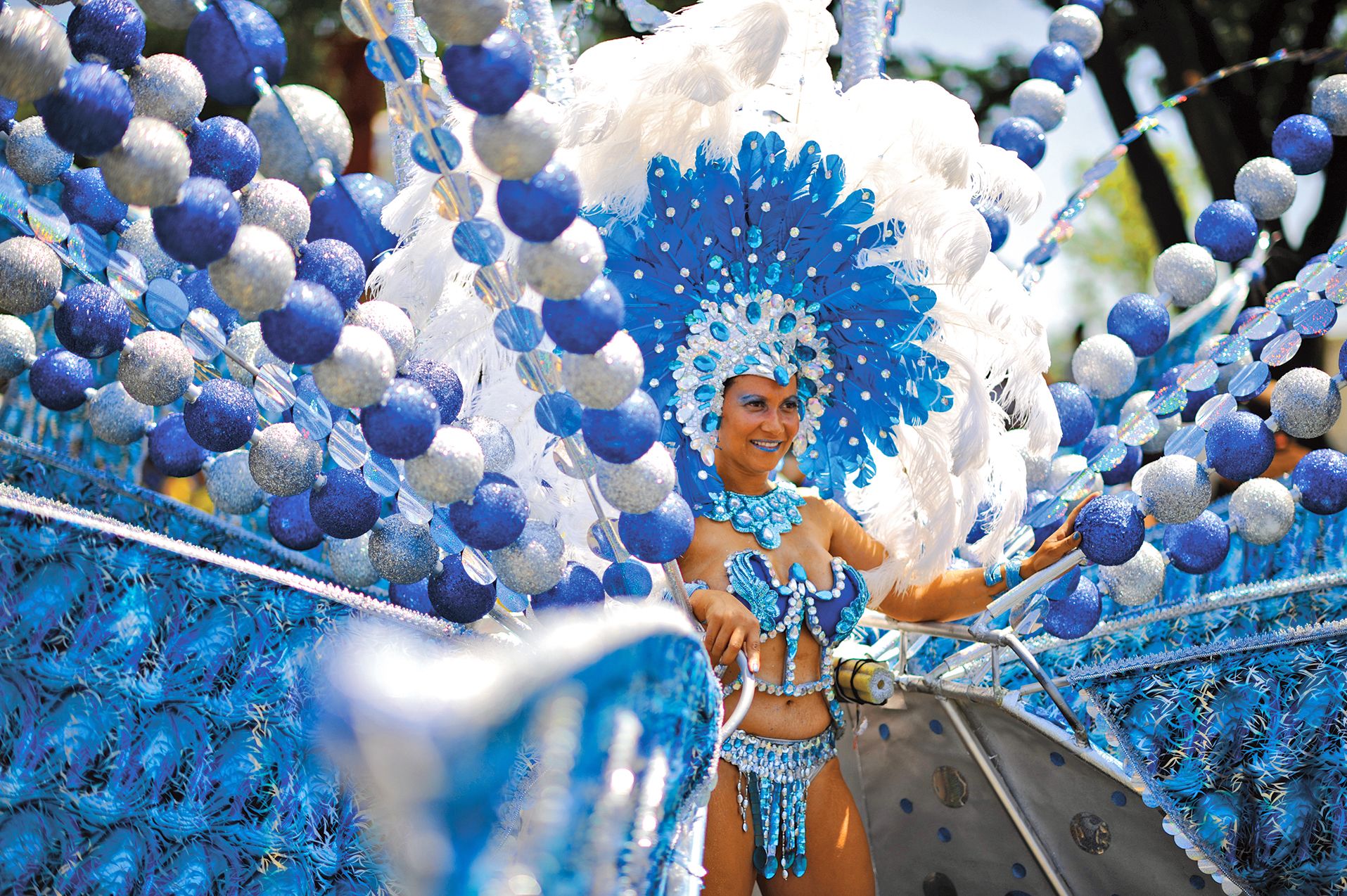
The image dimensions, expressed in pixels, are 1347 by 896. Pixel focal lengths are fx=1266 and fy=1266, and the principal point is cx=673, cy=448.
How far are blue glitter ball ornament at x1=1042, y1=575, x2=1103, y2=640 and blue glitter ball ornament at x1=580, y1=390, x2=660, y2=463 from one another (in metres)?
0.88

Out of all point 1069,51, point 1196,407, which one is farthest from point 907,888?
point 1069,51

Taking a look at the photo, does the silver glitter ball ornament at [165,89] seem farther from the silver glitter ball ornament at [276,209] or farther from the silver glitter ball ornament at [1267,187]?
the silver glitter ball ornament at [1267,187]

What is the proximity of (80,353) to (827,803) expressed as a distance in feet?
4.28

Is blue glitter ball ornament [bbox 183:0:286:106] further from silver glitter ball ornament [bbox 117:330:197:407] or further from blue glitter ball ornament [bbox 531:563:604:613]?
blue glitter ball ornament [bbox 531:563:604:613]

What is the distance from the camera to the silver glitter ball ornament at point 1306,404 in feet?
6.38

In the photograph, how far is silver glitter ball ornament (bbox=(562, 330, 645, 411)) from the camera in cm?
146

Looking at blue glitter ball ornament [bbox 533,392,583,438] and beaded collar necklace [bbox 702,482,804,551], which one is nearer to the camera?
blue glitter ball ornament [bbox 533,392,583,438]

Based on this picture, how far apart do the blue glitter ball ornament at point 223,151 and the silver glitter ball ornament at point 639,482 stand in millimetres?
547

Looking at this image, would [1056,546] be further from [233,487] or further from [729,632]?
[233,487]

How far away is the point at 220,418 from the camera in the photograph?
5.45 ft

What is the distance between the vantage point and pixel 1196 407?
8.15 feet

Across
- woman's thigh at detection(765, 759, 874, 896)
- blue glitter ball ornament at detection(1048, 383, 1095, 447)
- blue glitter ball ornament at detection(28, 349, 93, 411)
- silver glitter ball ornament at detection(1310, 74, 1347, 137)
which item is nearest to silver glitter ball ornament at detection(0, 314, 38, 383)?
blue glitter ball ornament at detection(28, 349, 93, 411)

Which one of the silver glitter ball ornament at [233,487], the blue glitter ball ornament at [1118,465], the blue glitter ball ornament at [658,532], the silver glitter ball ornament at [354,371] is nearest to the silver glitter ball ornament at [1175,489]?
the blue glitter ball ornament at [1118,465]

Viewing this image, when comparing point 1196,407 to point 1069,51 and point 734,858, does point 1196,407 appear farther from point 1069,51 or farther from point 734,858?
point 734,858
